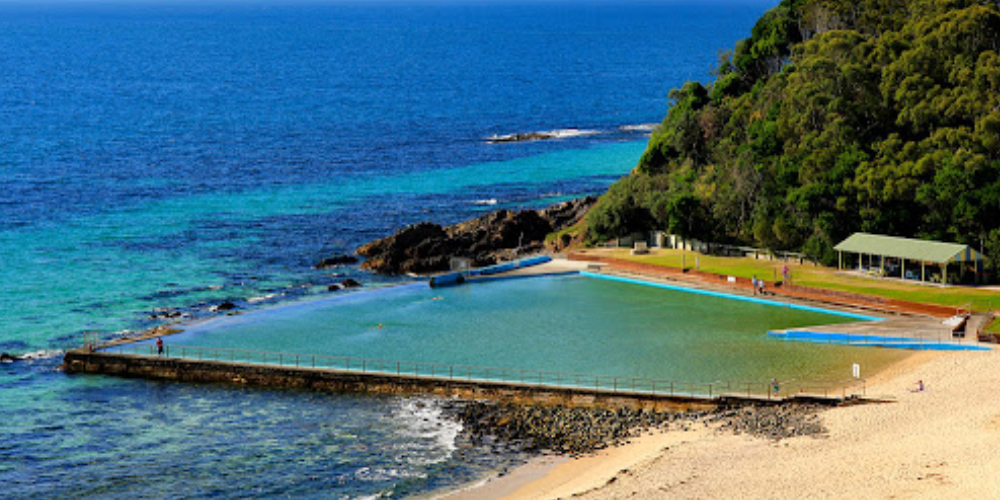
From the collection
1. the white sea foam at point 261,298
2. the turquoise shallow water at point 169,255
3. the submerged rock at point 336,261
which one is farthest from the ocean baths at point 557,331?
the submerged rock at point 336,261

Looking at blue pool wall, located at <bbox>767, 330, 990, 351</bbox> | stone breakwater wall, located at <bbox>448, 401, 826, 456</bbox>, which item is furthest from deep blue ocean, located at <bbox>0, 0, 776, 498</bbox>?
blue pool wall, located at <bbox>767, 330, 990, 351</bbox>

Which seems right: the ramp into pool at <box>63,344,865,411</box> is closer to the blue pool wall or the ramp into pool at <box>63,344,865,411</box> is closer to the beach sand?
the beach sand

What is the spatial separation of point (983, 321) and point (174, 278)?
53.2 meters

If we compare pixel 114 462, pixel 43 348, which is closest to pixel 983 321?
pixel 114 462

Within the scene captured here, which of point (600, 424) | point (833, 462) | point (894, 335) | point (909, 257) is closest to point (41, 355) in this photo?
point (600, 424)

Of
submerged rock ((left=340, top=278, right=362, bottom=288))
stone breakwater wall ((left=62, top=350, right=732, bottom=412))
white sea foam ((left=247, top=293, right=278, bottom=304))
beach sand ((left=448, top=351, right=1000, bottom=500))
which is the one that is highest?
submerged rock ((left=340, top=278, right=362, bottom=288))

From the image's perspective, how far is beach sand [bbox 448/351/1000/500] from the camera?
48344mm

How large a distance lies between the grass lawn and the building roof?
1.66 m

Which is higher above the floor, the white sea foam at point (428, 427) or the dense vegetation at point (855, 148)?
the dense vegetation at point (855, 148)

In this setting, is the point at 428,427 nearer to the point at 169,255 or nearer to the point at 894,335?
the point at 894,335

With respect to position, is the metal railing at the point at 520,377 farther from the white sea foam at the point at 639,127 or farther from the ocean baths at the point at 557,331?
the white sea foam at the point at 639,127

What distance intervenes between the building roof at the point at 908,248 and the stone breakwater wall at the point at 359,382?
23.7 meters

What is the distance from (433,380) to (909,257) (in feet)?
101

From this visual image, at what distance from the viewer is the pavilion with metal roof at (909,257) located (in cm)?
7756
